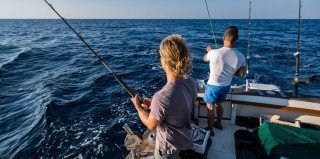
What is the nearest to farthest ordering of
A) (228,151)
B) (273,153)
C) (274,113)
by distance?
(273,153), (228,151), (274,113)

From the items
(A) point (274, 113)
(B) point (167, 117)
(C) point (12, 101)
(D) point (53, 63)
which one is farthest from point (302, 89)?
(D) point (53, 63)

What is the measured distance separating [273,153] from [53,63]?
1564cm

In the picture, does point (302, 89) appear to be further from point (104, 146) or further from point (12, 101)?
point (12, 101)

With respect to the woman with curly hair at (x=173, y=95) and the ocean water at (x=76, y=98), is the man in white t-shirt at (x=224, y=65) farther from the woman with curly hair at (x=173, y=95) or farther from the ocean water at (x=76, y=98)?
the ocean water at (x=76, y=98)

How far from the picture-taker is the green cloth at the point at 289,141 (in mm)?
3352

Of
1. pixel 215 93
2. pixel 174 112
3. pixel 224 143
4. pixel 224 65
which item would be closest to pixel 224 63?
pixel 224 65

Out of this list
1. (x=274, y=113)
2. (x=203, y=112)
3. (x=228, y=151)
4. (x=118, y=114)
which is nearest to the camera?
(x=228, y=151)

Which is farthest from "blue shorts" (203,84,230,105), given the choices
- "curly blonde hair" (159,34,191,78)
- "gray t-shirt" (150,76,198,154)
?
"curly blonde hair" (159,34,191,78)

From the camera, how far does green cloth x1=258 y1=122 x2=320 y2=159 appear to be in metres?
3.35

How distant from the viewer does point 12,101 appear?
9.38m

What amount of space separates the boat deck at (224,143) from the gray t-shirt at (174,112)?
70.4 inches

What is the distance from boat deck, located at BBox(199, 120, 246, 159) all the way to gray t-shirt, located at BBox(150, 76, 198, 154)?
5.87 ft

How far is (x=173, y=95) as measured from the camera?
1.96 meters

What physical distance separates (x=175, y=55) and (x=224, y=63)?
2.03m
